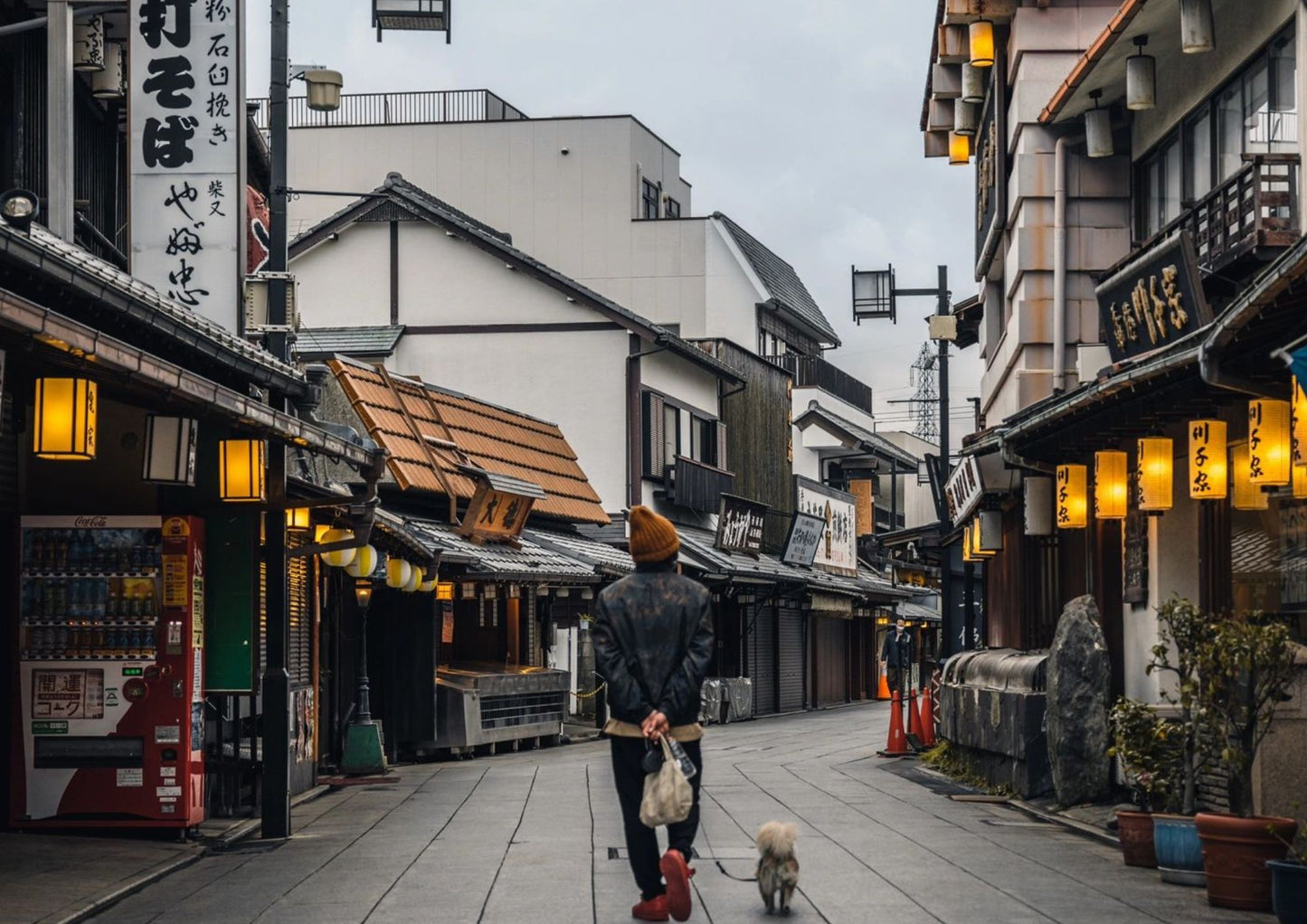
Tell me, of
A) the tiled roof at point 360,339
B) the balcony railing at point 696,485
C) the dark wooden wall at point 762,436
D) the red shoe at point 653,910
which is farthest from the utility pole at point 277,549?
the dark wooden wall at point 762,436

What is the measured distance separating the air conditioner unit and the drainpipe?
1007cm

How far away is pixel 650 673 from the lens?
10.3 meters

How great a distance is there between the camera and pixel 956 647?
34.4m

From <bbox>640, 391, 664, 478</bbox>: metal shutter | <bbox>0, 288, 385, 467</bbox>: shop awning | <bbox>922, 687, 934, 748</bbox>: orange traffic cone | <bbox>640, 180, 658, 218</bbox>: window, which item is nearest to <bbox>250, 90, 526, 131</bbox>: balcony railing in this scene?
<bbox>640, 180, 658, 218</bbox>: window

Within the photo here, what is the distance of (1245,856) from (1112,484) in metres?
6.95

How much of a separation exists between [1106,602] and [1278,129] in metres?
5.73

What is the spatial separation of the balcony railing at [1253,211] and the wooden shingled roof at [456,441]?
39.6ft

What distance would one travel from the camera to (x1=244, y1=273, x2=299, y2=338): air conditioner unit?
16.7m

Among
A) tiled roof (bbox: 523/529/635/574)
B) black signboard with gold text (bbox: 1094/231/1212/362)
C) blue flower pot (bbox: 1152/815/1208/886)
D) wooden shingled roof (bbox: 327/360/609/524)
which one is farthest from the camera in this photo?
tiled roof (bbox: 523/529/635/574)

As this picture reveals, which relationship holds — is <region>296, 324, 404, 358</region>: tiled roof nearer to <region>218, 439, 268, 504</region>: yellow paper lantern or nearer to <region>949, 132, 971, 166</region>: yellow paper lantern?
<region>949, 132, 971, 166</region>: yellow paper lantern

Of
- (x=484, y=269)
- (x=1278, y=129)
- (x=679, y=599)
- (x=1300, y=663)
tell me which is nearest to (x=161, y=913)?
(x=679, y=599)

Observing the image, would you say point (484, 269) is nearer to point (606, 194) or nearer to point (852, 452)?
point (606, 194)

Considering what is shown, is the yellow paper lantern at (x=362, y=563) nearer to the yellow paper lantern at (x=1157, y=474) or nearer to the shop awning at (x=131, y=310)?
the shop awning at (x=131, y=310)

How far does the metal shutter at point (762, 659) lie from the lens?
4519cm
